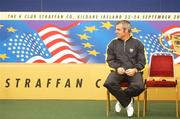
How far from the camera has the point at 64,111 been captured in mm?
6312

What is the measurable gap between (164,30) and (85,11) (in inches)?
52.0

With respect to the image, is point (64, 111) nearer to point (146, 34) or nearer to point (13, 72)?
point (13, 72)

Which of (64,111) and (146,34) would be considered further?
(146,34)

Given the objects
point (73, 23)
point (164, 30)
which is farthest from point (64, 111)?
point (164, 30)

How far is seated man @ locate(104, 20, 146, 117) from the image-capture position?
19.3 ft

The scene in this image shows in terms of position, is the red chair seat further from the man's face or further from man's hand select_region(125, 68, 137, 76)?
the man's face
